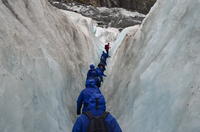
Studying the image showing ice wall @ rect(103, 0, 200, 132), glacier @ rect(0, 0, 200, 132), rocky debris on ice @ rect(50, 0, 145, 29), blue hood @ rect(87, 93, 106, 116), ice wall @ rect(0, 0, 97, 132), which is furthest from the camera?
rocky debris on ice @ rect(50, 0, 145, 29)

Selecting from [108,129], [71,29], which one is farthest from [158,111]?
[71,29]

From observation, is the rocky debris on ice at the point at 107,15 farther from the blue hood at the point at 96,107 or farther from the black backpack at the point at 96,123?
the black backpack at the point at 96,123

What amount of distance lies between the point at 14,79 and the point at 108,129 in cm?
224

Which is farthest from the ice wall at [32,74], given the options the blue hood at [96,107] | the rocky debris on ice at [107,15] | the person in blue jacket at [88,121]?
the rocky debris on ice at [107,15]

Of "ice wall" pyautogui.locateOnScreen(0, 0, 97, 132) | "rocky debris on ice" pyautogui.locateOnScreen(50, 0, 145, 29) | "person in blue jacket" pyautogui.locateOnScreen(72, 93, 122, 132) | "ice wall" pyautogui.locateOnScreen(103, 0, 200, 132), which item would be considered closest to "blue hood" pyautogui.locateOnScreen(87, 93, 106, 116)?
"person in blue jacket" pyautogui.locateOnScreen(72, 93, 122, 132)

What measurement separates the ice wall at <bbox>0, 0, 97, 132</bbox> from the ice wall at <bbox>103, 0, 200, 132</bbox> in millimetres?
1650

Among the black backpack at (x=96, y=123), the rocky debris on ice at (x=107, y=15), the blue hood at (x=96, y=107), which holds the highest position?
the blue hood at (x=96, y=107)

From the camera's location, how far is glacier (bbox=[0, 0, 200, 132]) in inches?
224

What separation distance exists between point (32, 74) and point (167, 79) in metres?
2.77

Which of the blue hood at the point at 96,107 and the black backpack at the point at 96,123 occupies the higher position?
the blue hood at the point at 96,107

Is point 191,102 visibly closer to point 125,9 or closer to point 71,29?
point 71,29

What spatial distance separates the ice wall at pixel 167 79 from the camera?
18.1 ft

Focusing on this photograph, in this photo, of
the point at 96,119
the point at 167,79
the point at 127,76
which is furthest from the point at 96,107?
the point at 127,76

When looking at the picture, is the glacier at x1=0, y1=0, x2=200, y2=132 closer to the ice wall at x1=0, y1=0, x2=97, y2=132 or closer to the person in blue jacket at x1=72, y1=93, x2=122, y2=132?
the ice wall at x1=0, y1=0, x2=97, y2=132
